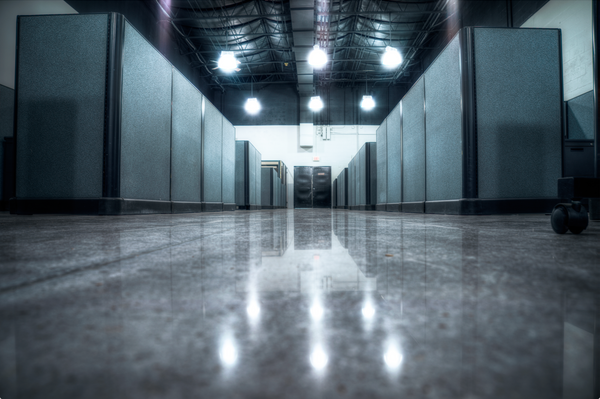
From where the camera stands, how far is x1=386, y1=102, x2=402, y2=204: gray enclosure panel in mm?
4410

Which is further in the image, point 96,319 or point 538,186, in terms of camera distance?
point 538,186

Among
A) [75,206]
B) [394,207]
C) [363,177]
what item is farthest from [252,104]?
[75,206]

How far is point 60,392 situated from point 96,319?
0.12 m

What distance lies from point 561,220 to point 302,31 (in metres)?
8.85

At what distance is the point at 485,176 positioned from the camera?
261 cm

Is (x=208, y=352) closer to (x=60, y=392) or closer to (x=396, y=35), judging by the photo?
(x=60, y=392)

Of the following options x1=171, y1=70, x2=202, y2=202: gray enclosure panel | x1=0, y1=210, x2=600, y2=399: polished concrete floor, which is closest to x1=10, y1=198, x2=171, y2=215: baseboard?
x1=171, y1=70, x2=202, y2=202: gray enclosure panel

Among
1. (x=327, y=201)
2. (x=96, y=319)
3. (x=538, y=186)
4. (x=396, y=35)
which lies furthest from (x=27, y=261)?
(x=327, y=201)

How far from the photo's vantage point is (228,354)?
0.65 ft

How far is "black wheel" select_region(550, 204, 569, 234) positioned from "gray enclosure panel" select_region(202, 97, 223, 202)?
4.16 m

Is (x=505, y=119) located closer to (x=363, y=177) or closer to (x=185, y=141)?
(x=185, y=141)

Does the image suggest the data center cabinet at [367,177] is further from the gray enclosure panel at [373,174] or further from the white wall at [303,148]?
the white wall at [303,148]

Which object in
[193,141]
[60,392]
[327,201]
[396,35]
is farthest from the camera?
[327,201]

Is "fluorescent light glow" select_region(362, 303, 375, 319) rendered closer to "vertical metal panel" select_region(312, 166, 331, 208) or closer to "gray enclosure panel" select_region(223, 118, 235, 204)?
"gray enclosure panel" select_region(223, 118, 235, 204)
